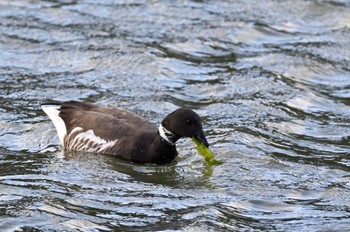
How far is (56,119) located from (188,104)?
92.5 inches

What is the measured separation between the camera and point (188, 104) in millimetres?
15258

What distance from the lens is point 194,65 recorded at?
17.1 metres

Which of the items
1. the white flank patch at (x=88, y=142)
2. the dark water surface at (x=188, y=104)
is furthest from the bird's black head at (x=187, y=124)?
the white flank patch at (x=88, y=142)

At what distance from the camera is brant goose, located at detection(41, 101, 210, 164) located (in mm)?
12578

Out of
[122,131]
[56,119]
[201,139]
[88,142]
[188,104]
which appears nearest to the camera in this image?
[201,139]

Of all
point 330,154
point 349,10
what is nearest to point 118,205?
point 330,154

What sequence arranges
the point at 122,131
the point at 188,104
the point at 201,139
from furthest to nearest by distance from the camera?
the point at 188,104
the point at 122,131
the point at 201,139

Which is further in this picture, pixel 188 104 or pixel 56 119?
pixel 188 104

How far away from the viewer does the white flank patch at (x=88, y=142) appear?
13055 mm

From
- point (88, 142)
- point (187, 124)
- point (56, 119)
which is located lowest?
point (88, 142)

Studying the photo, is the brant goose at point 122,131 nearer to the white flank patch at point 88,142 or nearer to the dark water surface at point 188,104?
the white flank patch at point 88,142

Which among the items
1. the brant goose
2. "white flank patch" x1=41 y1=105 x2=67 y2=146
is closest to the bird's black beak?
the brant goose

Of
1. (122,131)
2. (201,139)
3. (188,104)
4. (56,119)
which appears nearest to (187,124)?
(201,139)

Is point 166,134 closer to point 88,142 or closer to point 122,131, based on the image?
point 122,131
